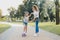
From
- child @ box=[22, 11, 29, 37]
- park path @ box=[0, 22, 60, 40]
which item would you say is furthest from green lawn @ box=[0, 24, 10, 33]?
child @ box=[22, 11, 29, 37]

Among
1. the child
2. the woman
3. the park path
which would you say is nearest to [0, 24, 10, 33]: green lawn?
the park path

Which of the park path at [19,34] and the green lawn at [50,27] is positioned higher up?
the green lawn at [50,27]

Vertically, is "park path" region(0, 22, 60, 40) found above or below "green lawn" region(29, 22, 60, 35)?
below

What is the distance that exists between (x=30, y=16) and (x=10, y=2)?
0.25 metres

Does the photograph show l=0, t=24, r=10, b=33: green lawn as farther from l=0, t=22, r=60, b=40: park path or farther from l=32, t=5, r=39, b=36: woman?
l=32, t=5, r=39, b=36: woman

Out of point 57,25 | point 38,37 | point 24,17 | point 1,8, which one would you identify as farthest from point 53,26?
point 1,8

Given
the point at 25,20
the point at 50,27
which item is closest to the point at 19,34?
the point at 25,20

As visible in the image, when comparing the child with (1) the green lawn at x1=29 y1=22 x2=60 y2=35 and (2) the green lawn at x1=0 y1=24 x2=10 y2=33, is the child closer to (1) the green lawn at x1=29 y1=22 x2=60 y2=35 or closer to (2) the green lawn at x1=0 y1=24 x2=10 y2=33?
(1) the green lawn at x1=29 y1=22 x2=60 y2=35

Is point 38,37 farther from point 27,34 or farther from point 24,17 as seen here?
point 24,17

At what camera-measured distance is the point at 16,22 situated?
1729mm

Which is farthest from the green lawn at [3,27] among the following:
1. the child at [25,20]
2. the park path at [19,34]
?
the child at [25,20]

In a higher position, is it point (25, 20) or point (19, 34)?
point (25, 20)

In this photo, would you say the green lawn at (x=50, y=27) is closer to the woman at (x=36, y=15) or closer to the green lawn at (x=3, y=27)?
the woman at (x=36, y=15)

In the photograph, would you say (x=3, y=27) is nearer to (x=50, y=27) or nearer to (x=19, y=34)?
(x=19, y=34)
